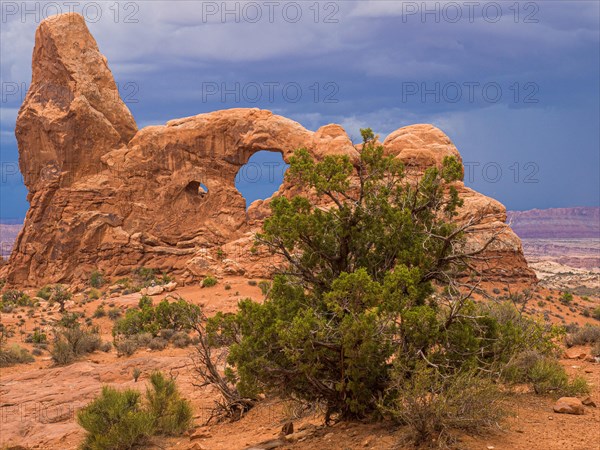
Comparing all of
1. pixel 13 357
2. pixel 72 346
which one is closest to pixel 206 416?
pixel 72 346

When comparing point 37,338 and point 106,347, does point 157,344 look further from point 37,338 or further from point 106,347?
point 37,338

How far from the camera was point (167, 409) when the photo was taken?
1184 centimetres

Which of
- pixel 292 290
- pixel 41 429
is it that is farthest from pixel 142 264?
pixel 292 290

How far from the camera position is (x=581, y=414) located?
921cm

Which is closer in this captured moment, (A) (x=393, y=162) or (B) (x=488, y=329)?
(B) (x=488, y=329)

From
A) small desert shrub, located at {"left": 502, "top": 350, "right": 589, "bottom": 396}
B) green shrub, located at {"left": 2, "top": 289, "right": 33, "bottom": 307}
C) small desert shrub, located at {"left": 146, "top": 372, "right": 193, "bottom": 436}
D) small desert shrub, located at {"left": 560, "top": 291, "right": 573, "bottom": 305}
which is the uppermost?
small desert shrub, located at {"left": 502, "top": 350, "right": 589, "bottom": 396}

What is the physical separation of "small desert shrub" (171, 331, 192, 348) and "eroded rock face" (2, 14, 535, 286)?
45.2ft

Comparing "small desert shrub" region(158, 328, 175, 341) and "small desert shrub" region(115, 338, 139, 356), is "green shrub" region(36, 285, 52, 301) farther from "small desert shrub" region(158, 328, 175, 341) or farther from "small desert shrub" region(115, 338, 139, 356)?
"small desert shrub" region(115, 338, 139, 356)

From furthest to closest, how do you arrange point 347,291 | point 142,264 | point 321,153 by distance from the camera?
point 142,264 < point 321,153 < point 347,291

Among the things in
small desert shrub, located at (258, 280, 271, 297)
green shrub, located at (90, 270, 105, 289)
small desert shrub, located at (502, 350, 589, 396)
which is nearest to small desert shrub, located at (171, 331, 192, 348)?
small desert shrub, located at (258, 280, 271, 297)

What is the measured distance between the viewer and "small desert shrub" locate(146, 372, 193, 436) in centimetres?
1150

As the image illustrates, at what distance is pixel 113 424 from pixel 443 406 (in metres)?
5.80

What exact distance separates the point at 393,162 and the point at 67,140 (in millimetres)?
33334

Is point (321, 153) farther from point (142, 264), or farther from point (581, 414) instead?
point (581, 414)
